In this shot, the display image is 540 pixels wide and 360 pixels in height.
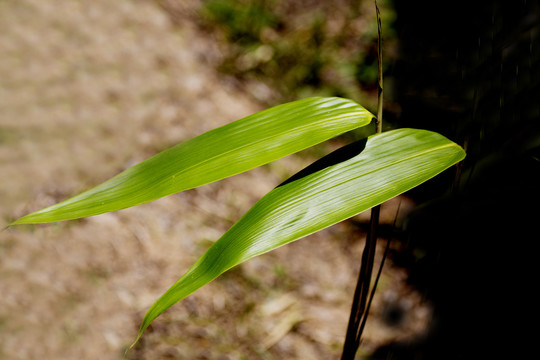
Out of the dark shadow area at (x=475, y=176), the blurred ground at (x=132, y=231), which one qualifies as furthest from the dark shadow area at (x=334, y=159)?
the blurred ground at (x=132, y=231)

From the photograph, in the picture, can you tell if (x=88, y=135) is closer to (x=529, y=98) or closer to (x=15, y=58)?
(x=15, y=58)

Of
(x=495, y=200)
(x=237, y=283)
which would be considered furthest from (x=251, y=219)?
(x=237, y=283)

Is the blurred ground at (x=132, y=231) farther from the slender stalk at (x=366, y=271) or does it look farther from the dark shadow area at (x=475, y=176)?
the slender stalk at (x=366, y=271)

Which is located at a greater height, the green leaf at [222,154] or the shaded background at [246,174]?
the green leaf at [222,154]

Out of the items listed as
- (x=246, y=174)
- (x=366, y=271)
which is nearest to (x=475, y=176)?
(x=366, y=271)

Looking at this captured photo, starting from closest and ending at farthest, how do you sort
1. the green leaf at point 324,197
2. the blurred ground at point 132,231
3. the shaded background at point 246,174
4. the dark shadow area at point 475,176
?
the green leaf at point 324,197 → the dark shadow area at point 475,176 → the shaded background at point 246,174 → the blurred ground at point 132,231

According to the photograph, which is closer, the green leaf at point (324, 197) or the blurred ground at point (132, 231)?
the green leaf at point (324, 197)
